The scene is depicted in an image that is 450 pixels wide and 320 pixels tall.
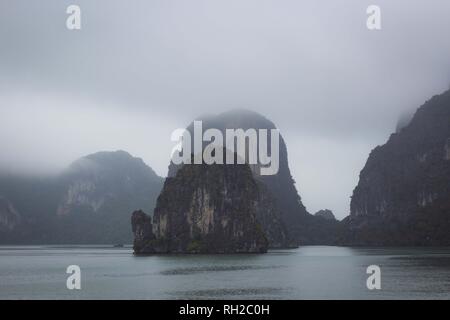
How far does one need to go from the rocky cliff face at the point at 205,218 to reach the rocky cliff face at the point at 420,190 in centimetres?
6841

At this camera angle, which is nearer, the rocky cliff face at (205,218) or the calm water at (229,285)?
the calm water at (229,285)

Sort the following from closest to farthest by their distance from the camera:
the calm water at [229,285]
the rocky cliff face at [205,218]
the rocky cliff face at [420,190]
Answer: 1. the calm water at [229,285]
2. the rocky cliff face at [205,218]
3. the rocky cliff face at [420,190]

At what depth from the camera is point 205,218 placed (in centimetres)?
12019

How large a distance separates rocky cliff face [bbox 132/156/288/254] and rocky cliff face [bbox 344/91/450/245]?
224ft

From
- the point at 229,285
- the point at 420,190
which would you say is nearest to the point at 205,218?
the point at 229,285

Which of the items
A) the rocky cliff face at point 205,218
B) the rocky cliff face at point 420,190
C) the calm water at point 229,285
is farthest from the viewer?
the rocky cliff face at point 420,190

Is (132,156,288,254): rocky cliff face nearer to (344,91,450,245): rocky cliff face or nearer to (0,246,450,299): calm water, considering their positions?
(0,246,450,299): calm water

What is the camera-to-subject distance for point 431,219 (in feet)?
559

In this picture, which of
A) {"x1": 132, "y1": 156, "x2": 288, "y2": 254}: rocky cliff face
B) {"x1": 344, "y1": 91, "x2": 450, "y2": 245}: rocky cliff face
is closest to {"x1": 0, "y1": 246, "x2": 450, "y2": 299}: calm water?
{"x1": 132, "y1": 156, "x2": 288, "y2": 254}: rocky cliff face

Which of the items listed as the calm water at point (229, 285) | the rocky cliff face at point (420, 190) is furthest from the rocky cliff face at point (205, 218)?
the rocky cliff face at point (420, 190)

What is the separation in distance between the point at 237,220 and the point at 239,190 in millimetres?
6023

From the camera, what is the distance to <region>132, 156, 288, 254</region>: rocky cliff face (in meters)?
120

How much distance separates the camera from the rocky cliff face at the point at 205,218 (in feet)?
393

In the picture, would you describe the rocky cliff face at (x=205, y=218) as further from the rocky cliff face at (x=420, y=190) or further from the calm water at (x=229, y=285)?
the rocky cliff face at (x=420, y=190)
